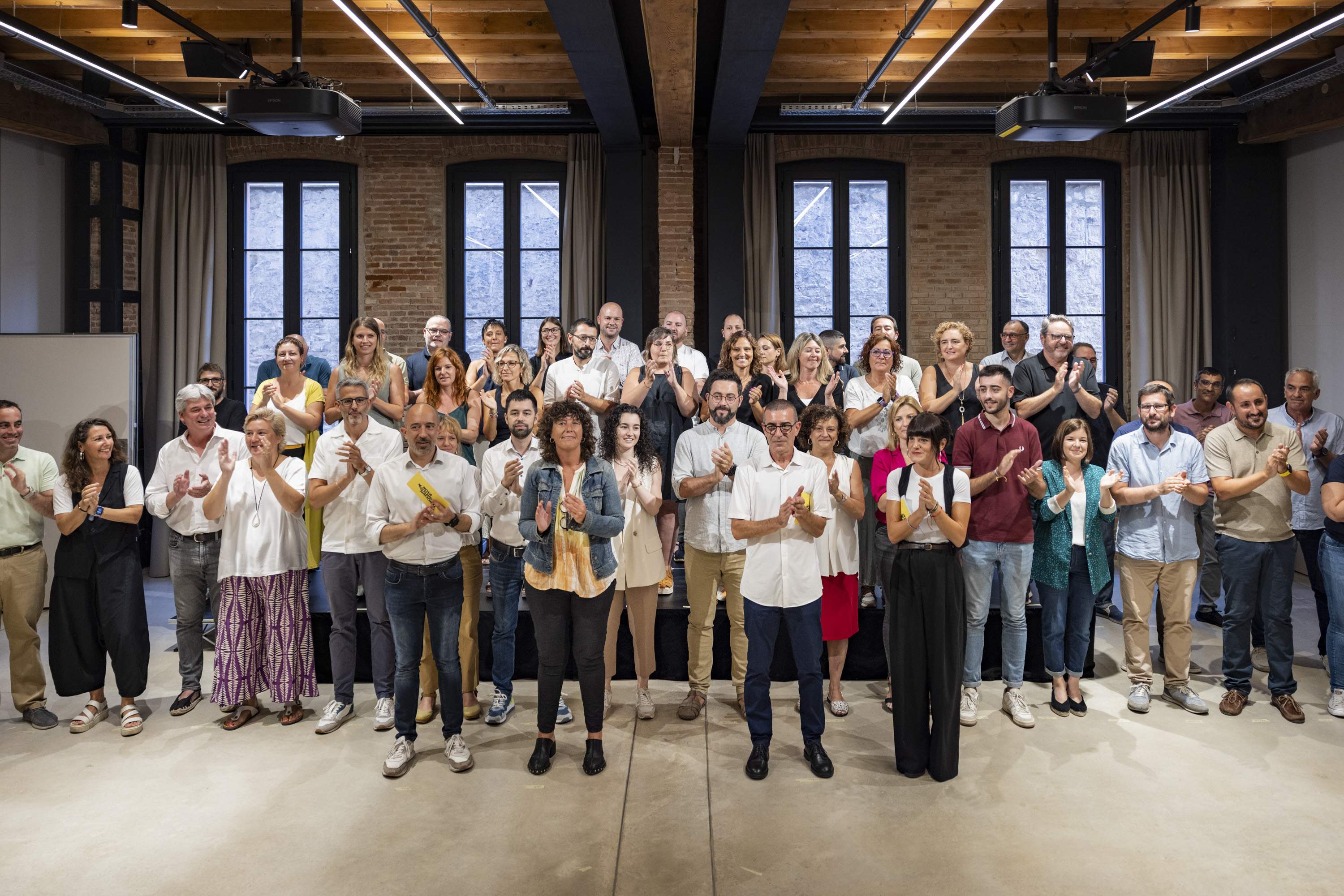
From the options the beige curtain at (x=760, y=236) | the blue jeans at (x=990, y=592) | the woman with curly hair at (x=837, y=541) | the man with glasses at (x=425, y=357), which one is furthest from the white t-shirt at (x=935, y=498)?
the beige curtain at (x=760, y=236)

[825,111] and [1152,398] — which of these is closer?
[1152,398]

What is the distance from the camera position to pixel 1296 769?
3.95 m

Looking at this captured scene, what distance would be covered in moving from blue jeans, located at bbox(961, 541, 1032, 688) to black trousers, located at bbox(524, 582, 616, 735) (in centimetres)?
183

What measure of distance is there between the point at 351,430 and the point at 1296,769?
459 centimetres

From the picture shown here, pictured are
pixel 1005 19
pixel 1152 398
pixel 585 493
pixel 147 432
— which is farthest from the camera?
pixel 147 432

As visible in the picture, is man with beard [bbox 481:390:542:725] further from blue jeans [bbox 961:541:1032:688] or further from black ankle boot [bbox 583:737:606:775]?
blue jeans [bbox 961:541:1032:688]

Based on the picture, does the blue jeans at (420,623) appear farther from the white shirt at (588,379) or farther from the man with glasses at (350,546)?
the white shirt at (588,379)

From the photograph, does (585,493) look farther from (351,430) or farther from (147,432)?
(147,432)

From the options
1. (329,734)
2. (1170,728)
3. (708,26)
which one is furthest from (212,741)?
(708,26)

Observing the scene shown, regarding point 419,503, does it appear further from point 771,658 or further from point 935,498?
point 935,498

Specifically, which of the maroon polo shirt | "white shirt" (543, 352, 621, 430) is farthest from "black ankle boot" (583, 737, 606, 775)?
"white shirt" (543, 352, 621, 430)

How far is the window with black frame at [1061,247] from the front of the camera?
9070mm

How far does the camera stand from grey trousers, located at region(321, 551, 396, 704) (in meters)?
4.25

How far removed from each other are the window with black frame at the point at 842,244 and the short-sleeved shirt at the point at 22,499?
6.48 m
